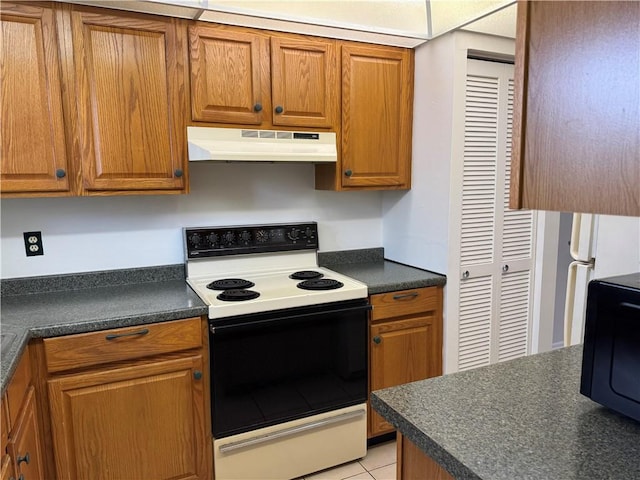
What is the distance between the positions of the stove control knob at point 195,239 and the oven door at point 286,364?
0.59m

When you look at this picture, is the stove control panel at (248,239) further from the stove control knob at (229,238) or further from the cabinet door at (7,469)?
the cabinet door at (7,469)

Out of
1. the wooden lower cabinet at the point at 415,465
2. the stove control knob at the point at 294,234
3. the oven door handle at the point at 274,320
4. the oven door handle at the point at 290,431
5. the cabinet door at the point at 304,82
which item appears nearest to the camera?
the wooden lower cabinet at the point at 415,465

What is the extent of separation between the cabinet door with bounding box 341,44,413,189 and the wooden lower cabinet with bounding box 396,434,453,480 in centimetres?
159

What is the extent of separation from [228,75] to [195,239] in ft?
2.73

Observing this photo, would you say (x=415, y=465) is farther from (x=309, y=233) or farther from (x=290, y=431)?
(x=309, y=233)

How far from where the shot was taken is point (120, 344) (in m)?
1.77

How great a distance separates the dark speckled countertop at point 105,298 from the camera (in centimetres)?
167

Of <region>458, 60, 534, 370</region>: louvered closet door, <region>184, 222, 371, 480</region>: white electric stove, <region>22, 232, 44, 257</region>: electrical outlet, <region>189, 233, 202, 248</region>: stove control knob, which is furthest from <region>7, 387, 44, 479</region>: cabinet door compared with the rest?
<region>458, 60, 534, 370</region>: louvered closet door

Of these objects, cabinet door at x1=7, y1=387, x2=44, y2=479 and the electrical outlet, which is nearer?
cabinet door at x1=7, y1=387, x2=44, y2=479

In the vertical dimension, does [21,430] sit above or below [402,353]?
above

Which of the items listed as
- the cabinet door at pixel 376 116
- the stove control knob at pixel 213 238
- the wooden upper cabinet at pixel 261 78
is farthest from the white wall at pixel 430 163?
the stove control knob at pixel 213 238

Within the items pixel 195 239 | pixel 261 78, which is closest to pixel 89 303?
pixel 195 239

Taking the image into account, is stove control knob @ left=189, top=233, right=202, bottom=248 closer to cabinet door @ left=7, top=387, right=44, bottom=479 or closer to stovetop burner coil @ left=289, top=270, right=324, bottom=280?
stovetop burner coil @ left=289, top=270, right=324, bottom=280

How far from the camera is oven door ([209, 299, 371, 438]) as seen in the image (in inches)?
76.6
